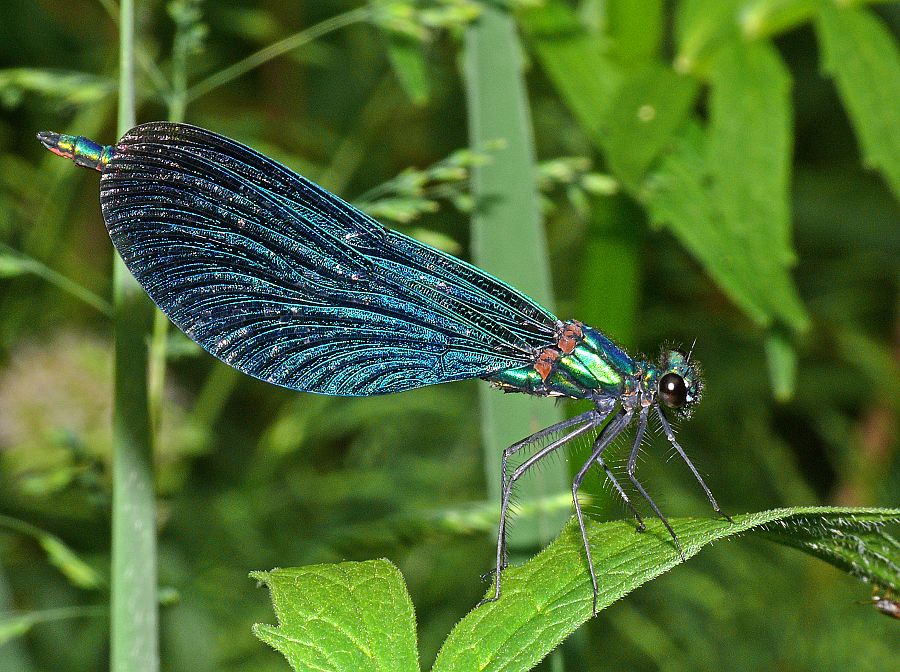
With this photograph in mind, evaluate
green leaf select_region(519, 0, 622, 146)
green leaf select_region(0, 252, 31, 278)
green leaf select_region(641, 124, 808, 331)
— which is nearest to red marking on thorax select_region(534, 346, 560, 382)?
green leaf select_region(641, 124, 808, 331)

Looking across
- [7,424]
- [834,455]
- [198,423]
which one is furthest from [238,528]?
[834,455]

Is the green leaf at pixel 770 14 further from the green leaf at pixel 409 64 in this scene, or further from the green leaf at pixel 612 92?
the green leaf at pixel 409 64

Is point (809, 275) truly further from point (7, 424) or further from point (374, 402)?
point (7, 424)

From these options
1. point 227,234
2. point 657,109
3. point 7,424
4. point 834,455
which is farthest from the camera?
point 834,455

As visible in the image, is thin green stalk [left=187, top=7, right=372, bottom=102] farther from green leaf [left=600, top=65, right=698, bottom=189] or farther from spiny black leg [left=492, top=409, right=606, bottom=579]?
spiny black leg [left=492, top=409, right=606, bottom=579]

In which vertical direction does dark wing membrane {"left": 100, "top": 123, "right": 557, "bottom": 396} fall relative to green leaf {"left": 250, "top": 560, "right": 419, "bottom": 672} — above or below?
above

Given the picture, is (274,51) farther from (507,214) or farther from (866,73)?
(866,73)

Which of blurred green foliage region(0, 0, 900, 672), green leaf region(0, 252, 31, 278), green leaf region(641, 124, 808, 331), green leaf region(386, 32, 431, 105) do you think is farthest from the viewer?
green leaf region(386, 32, 431, 105)
